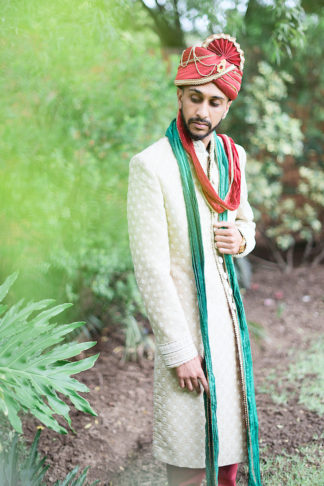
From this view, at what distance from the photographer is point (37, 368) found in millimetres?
1797

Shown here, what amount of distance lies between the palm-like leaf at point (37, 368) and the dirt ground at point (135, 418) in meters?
1.09

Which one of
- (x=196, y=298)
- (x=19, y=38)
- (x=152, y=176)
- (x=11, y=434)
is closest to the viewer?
(x=152, y=176)

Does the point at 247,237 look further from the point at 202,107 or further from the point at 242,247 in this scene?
the point at 202,107

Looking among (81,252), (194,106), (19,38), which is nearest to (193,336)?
(194,106)

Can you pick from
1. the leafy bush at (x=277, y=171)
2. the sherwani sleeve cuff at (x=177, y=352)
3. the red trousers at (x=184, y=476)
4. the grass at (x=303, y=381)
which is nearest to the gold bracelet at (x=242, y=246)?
the sherwani sleeve cuff at (x=177, y=352)

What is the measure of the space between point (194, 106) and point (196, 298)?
2.32 ft

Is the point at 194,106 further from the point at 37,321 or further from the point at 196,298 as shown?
the point at 37,321

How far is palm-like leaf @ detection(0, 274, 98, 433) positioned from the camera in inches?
67.3

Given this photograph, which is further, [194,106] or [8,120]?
[8,120]

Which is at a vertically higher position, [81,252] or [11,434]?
[81,252]

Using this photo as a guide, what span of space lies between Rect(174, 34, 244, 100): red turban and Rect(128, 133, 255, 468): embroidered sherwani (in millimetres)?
245

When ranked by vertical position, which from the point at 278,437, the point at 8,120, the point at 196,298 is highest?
the point at 8,120

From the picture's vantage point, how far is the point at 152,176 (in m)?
1.76

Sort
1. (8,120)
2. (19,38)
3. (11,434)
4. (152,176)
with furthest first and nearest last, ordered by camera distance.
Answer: (8,120), (19,38), (11,434), (152,176)
